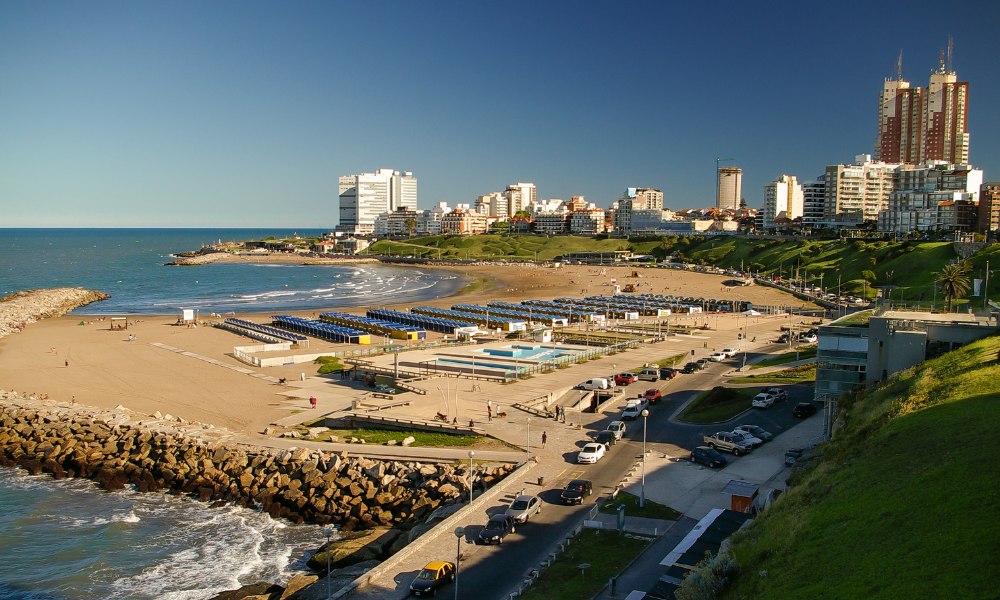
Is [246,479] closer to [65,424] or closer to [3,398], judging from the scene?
[65,424]

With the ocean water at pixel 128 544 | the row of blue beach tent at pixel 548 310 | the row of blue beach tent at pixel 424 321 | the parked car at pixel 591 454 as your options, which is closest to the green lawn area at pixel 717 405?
the parked car at pixel 591 454

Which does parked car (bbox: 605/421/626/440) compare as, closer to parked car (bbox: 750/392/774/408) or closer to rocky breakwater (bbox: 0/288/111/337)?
parked car (bbox: 750/392/774/408)

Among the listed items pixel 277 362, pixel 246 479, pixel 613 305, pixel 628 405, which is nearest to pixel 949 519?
pixel 628 405

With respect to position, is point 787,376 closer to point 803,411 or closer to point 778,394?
point 778,394

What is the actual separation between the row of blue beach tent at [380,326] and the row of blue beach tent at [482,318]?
546cm

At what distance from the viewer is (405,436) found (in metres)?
33.0

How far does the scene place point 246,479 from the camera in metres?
29.2

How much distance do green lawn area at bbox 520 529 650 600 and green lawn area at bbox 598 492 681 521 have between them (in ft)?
5.59

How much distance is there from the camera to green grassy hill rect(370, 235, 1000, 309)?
8006 centimetres

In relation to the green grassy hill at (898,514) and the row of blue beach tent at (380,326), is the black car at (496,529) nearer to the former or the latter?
the green grassy hill at (898,514)

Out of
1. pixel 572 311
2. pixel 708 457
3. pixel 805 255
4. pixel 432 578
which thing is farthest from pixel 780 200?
pixel 432 578

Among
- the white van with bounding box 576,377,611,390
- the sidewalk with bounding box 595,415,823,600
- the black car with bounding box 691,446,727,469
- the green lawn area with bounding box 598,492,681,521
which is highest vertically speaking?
the white van with bounding box 576,377,611,390

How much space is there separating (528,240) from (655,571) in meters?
181

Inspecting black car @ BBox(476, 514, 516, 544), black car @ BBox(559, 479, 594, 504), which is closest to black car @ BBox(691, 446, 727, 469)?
black car @ BBox(559, 479, 594, 504)
